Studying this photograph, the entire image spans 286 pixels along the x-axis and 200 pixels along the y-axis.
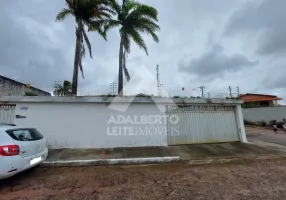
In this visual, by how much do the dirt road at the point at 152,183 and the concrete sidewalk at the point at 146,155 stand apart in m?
0.49

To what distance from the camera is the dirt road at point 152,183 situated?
3.38 metres

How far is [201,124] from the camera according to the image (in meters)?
8.57

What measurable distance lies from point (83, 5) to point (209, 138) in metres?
10.8

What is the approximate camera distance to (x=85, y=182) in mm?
Answer: 4062

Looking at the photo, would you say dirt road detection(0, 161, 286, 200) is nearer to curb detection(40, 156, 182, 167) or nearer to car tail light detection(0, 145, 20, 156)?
curb detection(40, 156, 182, 167)

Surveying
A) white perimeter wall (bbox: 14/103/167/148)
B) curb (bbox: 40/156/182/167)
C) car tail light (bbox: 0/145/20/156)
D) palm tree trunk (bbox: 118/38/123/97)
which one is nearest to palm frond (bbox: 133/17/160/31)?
palm tree trunk (bbox: 118/38/123/97)

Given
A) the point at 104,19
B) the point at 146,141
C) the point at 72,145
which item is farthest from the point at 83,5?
the point at 146,141

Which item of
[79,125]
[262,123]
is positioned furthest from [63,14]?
[262,123]

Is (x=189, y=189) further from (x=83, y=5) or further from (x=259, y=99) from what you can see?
(x=259, y=99)

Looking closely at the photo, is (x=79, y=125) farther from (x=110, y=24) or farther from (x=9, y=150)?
(x=110, y=24)

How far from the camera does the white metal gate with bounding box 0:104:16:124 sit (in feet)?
23.6

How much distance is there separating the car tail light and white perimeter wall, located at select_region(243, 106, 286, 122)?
23331 mm

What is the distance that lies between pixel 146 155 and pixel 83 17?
9.76 m

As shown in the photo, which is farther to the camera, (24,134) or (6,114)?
(6,114)
